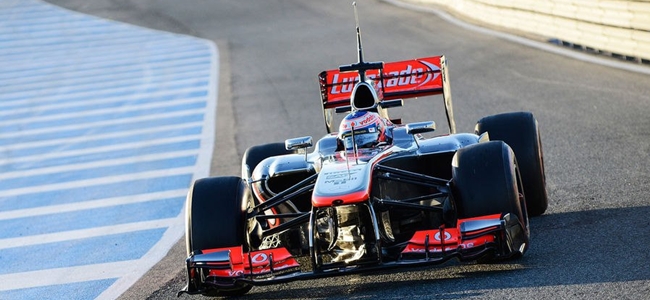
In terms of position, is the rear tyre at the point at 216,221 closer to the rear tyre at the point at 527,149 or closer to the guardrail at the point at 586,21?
the rear tyre at the point at 527,149

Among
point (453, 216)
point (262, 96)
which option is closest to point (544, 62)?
point (262, 96)

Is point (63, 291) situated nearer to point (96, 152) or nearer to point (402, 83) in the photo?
point (402, 83)

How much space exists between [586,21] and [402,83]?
8602 mm

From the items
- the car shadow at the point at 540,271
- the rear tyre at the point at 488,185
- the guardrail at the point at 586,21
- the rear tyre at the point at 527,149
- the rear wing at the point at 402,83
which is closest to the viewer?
the car shadow at the point at 540,271

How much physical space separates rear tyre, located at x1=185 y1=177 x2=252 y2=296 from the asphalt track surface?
1.50 feet

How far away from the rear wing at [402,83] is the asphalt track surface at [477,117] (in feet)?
4.54

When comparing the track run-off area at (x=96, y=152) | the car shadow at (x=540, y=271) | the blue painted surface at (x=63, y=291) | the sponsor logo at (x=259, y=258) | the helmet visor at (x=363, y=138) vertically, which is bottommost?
the track run-off area at (x=96, y=152)

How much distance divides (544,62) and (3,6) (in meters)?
25.2

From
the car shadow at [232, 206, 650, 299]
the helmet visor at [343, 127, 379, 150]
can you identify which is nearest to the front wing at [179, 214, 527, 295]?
the car shadow at [232, 206, 650, 299]

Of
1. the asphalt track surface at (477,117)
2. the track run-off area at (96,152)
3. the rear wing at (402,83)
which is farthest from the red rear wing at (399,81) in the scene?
the track run-off area at (96,152)

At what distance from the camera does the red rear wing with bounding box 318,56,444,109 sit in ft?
33.5

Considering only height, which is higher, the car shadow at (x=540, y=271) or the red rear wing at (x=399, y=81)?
the red rear wing at (x=399, y=81)

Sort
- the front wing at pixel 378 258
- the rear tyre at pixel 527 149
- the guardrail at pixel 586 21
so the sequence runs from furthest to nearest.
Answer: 1. the guardrail at pixel 586 21
2. the rear tyre at pixel 527 149
3. the front wing at pixel 378 258

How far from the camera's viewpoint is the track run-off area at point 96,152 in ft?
33.4
